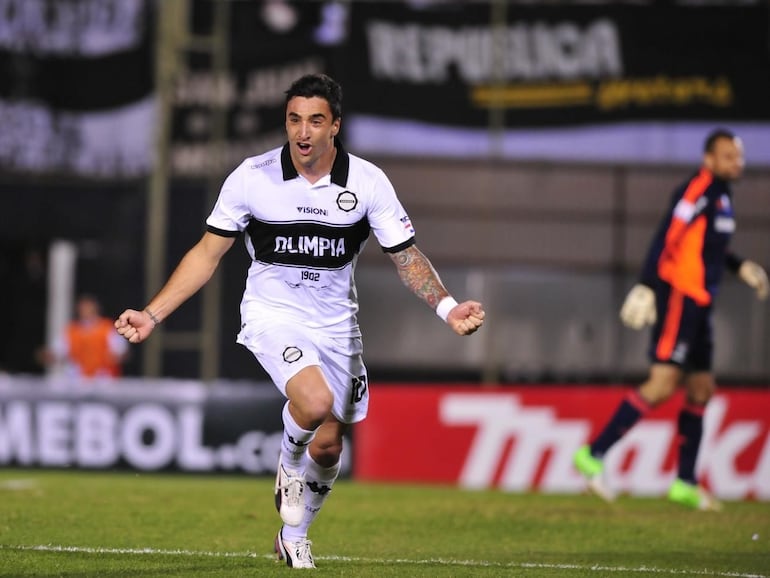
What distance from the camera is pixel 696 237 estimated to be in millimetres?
11336

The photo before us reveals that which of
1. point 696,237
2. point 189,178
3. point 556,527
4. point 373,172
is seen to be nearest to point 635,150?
point 189,178

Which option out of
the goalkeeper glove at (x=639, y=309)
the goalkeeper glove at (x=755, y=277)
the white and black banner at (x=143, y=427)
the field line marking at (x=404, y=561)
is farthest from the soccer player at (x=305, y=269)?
the white and black banner at (x=143, y=427)

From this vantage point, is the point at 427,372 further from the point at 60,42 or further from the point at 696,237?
the point at 696,237

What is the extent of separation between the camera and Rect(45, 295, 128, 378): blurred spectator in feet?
61.6

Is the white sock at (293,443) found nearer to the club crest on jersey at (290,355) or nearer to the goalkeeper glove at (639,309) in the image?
the club crest on jersey at (290,355)

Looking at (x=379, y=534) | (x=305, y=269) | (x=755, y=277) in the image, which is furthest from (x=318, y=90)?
(x=755, y=277)

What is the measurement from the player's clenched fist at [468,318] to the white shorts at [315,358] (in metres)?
0.65

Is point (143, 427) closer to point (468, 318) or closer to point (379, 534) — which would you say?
point (379, 534)

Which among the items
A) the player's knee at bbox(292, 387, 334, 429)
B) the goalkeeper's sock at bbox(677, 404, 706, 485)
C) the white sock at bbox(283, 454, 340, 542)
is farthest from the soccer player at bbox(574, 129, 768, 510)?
the player's knee at bbox(292, 387, 334, 429)

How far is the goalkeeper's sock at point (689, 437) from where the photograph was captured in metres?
11.6

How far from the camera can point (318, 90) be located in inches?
298

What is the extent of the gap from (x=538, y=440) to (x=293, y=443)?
25.2 ft

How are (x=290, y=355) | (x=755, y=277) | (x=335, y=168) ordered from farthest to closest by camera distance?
(x=755, y=277) → (x=335, y=168) → (x=290, y=355)

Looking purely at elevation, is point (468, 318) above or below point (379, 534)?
above
